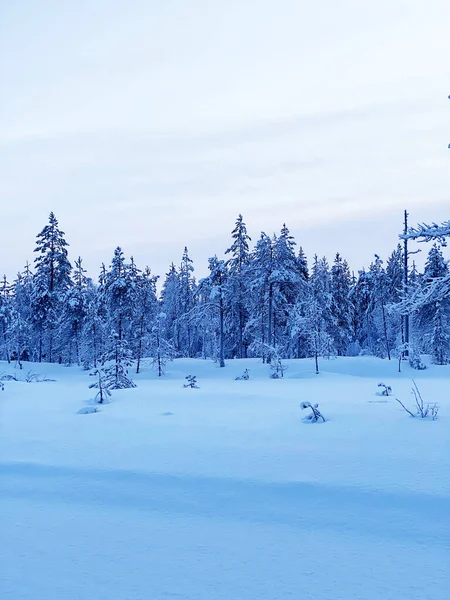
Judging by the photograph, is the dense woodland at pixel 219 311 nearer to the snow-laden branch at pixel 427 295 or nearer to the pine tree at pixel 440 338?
the pine tree at pixel 440 338

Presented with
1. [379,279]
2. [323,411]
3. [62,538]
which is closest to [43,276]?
[379,279]

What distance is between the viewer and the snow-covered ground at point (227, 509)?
352cm

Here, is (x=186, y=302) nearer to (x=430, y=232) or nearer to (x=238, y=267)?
(x=238, y=267)

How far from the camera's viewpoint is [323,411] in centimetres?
979

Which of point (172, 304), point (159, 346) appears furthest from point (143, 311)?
point (172, 304)

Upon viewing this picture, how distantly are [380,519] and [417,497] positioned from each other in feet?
1.98

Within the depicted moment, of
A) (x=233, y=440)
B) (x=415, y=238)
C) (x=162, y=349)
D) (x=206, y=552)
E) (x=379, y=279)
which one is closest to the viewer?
(x=206, y=552)

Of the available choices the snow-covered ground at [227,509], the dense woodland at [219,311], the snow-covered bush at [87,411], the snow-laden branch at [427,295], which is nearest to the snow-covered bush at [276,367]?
the dense woodland at [219,311]

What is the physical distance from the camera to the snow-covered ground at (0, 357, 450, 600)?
3523mm

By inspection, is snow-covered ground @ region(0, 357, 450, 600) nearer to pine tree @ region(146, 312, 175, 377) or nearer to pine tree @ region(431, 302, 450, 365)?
pine tree @ region(146, 312, 175, 377)

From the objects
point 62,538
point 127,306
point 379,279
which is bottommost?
point 62,538

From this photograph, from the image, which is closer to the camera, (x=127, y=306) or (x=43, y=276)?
(x=127, y=306)

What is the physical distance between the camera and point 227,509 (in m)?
5.00

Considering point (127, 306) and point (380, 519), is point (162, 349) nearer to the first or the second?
point (127, 306)
